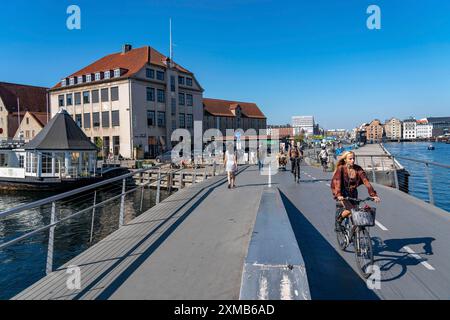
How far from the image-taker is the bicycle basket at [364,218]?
491cm

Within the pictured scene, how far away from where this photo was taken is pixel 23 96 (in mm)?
75875

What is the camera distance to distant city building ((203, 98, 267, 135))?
255ft

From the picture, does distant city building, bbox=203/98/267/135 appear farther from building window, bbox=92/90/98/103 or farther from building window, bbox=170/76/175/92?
Result: building window, bbox=92/90/98/103

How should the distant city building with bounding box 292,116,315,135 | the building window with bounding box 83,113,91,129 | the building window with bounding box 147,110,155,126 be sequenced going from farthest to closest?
1. the distant city building with bounding box 292,116,315,135
2. the building window with bounding box 83,113,91,129
3. the building window with bounding box 147,110,155,126

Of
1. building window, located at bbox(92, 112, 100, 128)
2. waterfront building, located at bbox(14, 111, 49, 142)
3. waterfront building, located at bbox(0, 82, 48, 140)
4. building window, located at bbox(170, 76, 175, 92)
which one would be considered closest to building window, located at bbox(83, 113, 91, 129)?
building window, located at bbox(92, 112, 100, 128)

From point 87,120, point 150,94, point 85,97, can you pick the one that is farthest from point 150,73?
point 87,120

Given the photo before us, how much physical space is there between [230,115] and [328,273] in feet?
259

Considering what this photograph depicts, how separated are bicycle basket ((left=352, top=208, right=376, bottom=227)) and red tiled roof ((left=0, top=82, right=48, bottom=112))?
267ft

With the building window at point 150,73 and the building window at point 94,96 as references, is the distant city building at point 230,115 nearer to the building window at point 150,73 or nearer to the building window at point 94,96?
the building window at point 150,73

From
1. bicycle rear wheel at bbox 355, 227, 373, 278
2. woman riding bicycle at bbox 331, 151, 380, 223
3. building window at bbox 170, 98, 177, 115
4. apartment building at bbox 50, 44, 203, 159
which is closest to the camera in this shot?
bicycle rear wheel at bbox 355, 227, 373, 278

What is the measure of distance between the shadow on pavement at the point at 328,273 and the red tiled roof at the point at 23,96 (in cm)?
8002

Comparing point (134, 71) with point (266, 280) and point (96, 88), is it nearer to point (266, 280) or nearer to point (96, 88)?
point (96, 88)

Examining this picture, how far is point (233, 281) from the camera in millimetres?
4535

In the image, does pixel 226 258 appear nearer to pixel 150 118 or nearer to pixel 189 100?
pixel 150 118
